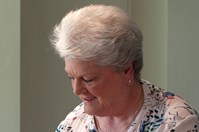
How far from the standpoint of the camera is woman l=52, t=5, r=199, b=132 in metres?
1.17

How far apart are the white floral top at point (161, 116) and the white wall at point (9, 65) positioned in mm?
839

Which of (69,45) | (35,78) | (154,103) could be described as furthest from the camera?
(35,78)

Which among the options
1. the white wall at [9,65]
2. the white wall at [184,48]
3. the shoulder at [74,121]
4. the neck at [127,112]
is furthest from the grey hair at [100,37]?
the white wall at [184,48]

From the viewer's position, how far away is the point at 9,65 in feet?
7.02

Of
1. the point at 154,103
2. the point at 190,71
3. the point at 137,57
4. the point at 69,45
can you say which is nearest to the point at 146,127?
the point at 154,103

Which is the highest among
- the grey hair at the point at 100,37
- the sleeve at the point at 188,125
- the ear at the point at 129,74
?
the grey hair at the point at 100,37

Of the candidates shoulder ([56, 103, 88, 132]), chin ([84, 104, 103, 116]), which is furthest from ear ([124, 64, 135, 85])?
shoulder ([56, 103, 88, 132])

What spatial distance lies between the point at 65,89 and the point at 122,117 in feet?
3.65

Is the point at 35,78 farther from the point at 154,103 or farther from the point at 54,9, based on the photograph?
the point at 154,103

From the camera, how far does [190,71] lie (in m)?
2.33

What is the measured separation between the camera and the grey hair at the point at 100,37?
1.16 meters

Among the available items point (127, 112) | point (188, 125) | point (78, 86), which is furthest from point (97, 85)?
point (188, 125)

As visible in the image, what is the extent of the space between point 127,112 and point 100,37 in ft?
0.99

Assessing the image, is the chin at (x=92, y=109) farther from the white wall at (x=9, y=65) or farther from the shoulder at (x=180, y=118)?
the white wall at (x=9, y=65)
